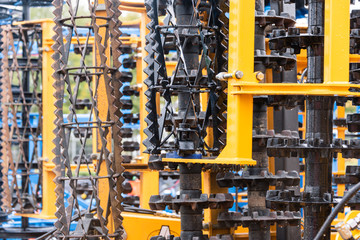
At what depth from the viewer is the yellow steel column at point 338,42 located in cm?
586

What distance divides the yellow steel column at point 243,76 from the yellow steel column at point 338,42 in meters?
0.59

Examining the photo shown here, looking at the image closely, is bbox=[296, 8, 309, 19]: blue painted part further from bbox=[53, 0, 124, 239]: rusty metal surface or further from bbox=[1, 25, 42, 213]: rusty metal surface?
bbox=[53, 0, 124, 239]: rusty metal surface

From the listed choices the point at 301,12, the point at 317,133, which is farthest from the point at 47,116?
the point at 317,133

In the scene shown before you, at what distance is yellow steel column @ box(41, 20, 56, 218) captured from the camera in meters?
14.4

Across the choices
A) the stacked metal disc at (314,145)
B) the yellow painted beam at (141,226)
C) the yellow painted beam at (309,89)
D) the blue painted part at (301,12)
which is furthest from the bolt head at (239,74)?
the blue painted part at (301,12)

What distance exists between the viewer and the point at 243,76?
593cm

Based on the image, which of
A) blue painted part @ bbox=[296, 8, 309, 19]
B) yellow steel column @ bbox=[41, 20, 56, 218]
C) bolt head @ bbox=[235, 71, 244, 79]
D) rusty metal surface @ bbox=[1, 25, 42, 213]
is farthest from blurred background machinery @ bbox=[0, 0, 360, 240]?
rusty metal surface @ bbox=[1, 25, 42, 213]

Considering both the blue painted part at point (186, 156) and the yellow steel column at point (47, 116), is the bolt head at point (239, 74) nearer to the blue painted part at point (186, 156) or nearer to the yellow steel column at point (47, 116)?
the blue painted part at point (186, 156)

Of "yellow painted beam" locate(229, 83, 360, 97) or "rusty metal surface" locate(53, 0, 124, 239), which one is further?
"rusty metal surface" locate(53, 0, 124, 239)

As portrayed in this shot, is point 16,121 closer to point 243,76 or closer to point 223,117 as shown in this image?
point 223,117

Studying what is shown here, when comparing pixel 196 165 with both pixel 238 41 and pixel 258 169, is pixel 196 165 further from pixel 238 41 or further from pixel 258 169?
pixel 238 41

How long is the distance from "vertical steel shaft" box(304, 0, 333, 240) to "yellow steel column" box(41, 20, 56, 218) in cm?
875

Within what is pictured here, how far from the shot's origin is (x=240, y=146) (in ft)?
20.0

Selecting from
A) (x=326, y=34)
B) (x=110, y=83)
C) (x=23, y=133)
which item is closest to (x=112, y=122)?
(x=110, y=83)
